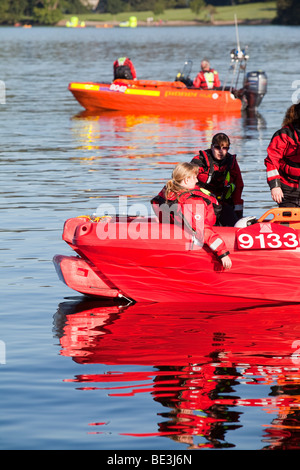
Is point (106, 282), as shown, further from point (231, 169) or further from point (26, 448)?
point (26, 448)

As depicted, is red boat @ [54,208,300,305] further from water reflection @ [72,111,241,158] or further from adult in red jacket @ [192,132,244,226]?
water reflection @ [72,111,241,158]

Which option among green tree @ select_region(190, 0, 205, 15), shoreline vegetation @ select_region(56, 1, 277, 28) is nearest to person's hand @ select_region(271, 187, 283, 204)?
shoreline vegetation @ select_region(56, 1, 277, 28)

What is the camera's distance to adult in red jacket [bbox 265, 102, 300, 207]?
26.2 feet

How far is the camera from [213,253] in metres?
7.79

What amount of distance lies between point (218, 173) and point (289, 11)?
99.5 m

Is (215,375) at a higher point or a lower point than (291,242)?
lower

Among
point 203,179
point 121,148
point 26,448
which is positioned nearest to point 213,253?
point 203,179

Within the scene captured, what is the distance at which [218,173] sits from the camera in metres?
8.59

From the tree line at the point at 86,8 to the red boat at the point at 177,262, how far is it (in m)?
97.9

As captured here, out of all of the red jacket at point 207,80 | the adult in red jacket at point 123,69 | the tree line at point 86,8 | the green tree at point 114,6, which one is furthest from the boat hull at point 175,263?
the green tree at point 114,6

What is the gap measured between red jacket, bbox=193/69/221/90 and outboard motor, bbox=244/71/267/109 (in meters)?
0.83

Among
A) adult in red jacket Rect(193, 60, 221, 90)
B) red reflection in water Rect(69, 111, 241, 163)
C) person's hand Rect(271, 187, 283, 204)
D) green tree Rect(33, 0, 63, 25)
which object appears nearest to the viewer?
person's hand Rect(271, 187, 283, 204)

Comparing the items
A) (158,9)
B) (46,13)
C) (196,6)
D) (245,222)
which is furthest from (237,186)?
(158,9)

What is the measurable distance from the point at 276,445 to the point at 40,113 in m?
19.1
